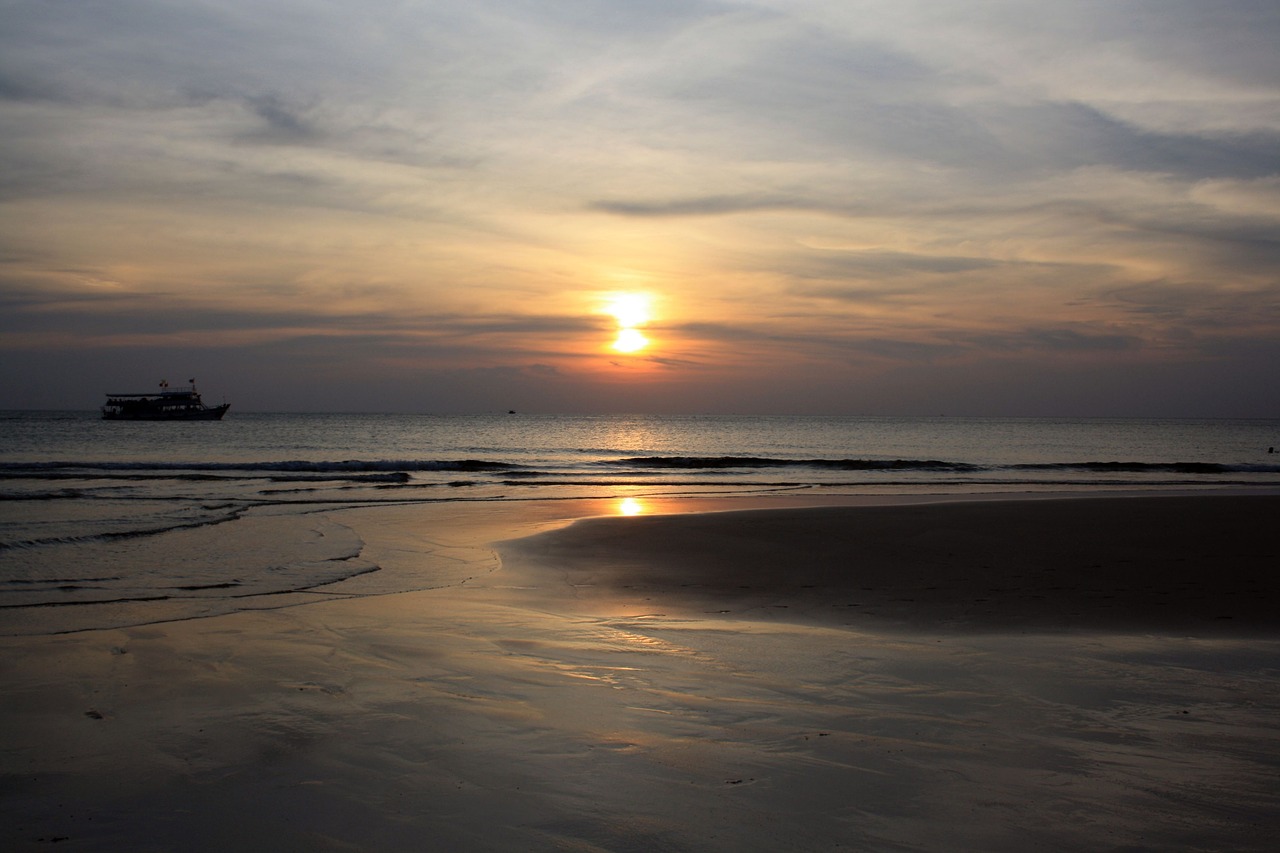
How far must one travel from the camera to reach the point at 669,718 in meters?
5.85

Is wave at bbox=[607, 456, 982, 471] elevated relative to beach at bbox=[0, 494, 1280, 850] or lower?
elevated

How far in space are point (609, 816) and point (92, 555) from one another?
12.4 m

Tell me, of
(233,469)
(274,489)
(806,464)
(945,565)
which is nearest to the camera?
(945,565)

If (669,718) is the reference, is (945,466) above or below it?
above

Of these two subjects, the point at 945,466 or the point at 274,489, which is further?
the point at 945,466

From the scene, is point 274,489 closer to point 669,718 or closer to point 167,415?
point 669,718

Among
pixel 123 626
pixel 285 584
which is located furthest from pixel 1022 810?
pixel 285 584

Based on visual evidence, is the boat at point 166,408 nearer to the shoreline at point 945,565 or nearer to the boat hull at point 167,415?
the boat hull at point 167,415

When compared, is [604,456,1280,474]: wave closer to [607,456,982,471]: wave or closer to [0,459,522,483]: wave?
[607,456,982,471]: wave

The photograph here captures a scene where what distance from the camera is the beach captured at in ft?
14.0

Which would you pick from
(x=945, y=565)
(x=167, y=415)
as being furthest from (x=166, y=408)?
(x=945, y=565)

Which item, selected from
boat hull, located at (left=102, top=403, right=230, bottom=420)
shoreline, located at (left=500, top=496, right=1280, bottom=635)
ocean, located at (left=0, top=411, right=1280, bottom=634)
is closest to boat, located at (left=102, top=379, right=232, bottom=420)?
boat hull, located at (left=102, top=403, right=230, bottom=420)

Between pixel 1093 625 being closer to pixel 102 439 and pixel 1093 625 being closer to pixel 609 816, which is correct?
pixel 609 816

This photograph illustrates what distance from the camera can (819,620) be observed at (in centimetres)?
945
